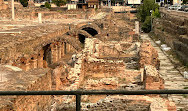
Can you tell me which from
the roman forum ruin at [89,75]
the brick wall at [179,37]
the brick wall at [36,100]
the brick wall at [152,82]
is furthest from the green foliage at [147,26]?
the brick wall at [36,100]

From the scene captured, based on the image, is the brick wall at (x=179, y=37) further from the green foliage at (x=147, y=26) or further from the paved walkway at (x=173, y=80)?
the green foliage at (x=147, y=26)

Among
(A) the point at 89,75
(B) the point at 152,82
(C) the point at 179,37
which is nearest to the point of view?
(B) the point at 152,82

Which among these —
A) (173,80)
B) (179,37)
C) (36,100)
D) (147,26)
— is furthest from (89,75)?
(147,26)

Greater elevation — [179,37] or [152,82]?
[152,82]

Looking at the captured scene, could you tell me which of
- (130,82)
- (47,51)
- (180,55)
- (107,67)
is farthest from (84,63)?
(180,55)

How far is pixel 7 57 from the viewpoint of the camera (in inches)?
599

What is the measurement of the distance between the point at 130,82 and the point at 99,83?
219 centimetres

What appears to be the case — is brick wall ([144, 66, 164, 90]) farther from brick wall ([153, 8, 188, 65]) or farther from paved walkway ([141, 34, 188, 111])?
brick wall ([153, 8, 188, 65])

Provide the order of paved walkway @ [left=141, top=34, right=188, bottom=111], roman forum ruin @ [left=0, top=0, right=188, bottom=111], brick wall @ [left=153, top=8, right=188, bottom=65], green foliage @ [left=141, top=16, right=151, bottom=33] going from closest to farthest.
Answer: roman forum ruin @ [left=0, top=0, right=188, bottom=111]
paved walkway @ [left=141, top=34, right=188, bottom=111]
brick wall @ [left=153, top=8, right=188, bottom=65]
green foliage @ [left=141, top=16, right=151, bottom=33]

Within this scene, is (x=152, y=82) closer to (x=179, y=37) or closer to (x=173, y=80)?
(x=173, y=80)

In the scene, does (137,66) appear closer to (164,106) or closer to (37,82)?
(164,106)

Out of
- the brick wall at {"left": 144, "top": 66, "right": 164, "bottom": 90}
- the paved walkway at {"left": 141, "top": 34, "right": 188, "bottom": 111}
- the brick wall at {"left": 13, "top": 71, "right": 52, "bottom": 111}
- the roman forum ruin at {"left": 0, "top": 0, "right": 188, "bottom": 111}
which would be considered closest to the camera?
the brick wall at {"left": 13, "top": 71, "right": 52, "bottom": 111}

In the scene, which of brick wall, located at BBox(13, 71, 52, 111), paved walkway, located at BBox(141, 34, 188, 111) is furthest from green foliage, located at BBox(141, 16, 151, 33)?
brick wall, located at BBox(13, 71, 52, 111)

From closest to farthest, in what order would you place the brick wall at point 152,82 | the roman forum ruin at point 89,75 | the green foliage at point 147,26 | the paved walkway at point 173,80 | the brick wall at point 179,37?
the roman forum ruin at point 89,75
the brick wall at point 152,82
the paved walkway at point 173,80
the brick wall at point 179,37
the green foliage at point 147,26
